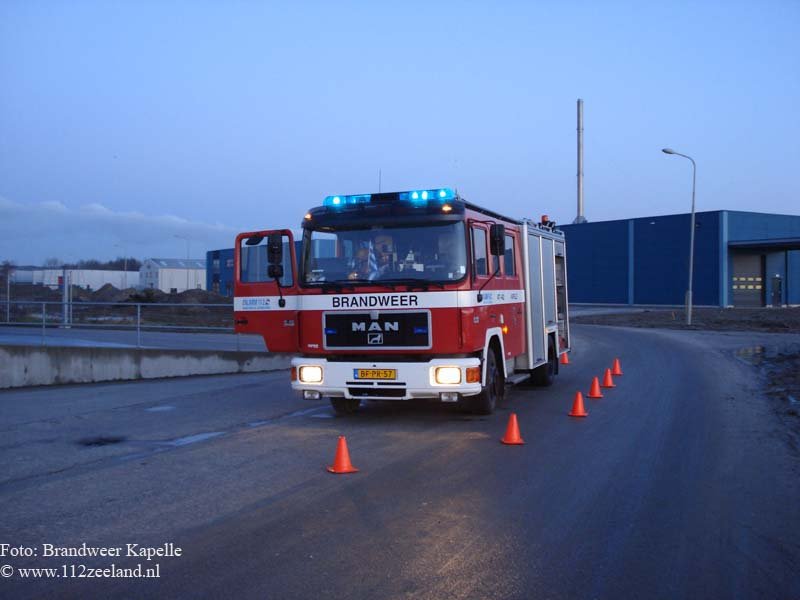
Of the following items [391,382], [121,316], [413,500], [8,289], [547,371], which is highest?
[8,289]

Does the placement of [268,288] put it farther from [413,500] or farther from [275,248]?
[413,500]

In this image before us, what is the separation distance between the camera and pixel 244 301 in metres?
11.5

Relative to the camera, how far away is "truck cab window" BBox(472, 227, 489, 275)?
10.5m

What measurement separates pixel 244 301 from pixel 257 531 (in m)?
5.84

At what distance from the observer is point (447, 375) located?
10.2 metres

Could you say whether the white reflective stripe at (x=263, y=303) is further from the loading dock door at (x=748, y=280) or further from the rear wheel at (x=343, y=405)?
the loading dock door at (x=748, y=280)

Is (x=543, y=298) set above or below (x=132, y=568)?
above

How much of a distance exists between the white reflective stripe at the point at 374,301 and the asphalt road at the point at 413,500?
1692 mm

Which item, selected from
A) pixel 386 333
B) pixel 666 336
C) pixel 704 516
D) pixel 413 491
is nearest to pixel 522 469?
pixel 413 491

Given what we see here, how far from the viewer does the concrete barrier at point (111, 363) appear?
51.4ft

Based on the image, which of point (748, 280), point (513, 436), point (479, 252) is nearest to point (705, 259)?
point (748, 280)

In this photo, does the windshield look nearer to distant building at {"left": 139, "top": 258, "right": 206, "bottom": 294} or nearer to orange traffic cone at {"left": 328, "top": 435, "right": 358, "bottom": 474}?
orange traffic cone at {"left": 328, "top": 435, "right": 358, "bottom": 474}

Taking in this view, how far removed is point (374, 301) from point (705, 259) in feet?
180

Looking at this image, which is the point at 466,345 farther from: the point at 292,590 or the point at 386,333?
the point at 292,590
